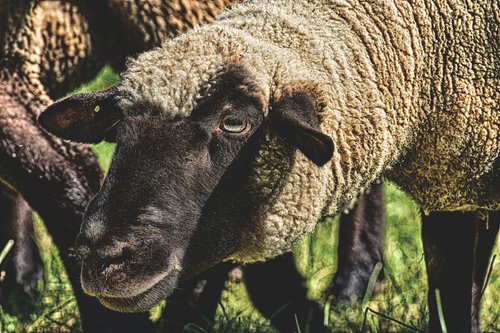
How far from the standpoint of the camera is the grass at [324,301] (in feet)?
16.8

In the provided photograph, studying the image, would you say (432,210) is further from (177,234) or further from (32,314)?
(32,314)

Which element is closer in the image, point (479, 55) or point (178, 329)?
point (479, 55)

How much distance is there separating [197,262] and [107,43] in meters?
1.94

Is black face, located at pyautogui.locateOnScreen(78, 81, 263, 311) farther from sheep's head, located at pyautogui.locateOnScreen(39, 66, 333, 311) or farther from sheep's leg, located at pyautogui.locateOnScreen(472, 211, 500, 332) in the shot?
sheep's leg, located at pyautogui.locateOnScreen(472, 211, 500, 332)

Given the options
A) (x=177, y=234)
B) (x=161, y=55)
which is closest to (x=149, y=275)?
Result: (x=177, y=234)

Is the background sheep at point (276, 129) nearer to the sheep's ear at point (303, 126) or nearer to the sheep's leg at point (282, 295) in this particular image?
the sheep's ear at point (303, 126)

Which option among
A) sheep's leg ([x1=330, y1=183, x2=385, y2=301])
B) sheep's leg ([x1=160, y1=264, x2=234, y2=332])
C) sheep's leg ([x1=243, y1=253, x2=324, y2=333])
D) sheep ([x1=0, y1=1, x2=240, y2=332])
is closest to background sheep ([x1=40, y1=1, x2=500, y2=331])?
sheep ([x1=0, y1=1, x2=240, y2=332])

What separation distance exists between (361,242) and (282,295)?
2.73ft

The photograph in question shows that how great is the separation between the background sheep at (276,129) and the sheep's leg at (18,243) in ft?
6.38

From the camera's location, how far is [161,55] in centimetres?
381

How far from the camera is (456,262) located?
188 inches

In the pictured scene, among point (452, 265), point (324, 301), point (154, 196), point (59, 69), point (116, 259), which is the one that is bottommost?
point (324, 301)

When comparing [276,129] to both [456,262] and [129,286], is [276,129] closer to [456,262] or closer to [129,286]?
[129,286]

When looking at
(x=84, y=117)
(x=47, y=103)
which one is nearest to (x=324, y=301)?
(x=47, y=103)
